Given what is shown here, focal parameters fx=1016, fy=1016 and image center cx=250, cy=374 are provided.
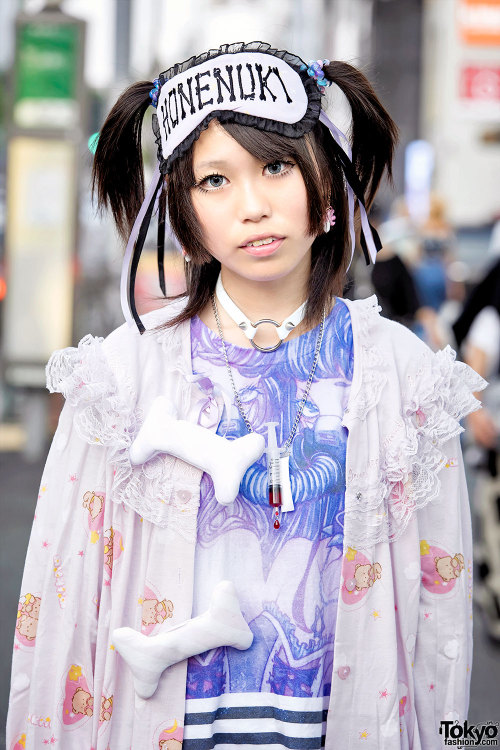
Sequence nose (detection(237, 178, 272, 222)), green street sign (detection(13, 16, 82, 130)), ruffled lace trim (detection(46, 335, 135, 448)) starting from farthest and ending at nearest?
green street sign (detection(13, 16, 82, 130)), ruffled lace trim (detection(46, 335, 135, 448)), nose (detection(237, 178, 272, 222))

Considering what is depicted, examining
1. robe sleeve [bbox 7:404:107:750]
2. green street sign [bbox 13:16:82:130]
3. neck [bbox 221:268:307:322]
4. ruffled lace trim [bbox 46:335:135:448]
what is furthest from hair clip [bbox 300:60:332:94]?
green street sign [bbox 13:16:82:130]

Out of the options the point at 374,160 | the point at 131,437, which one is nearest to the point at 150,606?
the point at 131,437

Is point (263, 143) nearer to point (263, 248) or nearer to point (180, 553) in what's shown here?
point (263, 248)

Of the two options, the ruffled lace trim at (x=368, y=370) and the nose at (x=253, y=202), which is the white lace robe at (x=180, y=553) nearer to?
the ruffled lace trim at (x=368, y=370)

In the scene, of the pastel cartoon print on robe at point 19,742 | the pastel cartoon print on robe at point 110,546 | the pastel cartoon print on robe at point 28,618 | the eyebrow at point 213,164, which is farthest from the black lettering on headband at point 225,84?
the pastel cartoon print on robe at point 19,742

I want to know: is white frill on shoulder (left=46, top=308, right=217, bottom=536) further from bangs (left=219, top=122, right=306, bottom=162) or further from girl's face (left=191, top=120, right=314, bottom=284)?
bangs (left=219, top=122, right=306, bottom=162)

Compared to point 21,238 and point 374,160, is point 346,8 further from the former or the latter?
point 374,160

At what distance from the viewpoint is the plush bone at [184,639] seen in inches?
67.9

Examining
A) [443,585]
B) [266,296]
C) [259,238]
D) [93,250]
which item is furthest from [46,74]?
[443,585]

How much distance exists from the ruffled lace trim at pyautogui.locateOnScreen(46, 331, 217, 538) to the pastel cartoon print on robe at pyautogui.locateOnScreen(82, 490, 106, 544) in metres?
0.05

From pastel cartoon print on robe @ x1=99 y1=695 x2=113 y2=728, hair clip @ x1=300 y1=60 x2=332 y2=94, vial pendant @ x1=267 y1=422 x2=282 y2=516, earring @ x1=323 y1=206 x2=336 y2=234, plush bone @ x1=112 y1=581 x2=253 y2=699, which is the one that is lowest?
pastel cartoon print on robe @ x1=99 y1=695 x2=113 y2=728

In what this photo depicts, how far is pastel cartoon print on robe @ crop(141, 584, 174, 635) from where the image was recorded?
5.86ft

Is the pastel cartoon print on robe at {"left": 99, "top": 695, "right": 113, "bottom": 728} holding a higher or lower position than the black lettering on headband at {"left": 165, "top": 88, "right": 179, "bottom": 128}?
lower

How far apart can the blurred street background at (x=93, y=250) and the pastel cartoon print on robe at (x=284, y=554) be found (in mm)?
522
